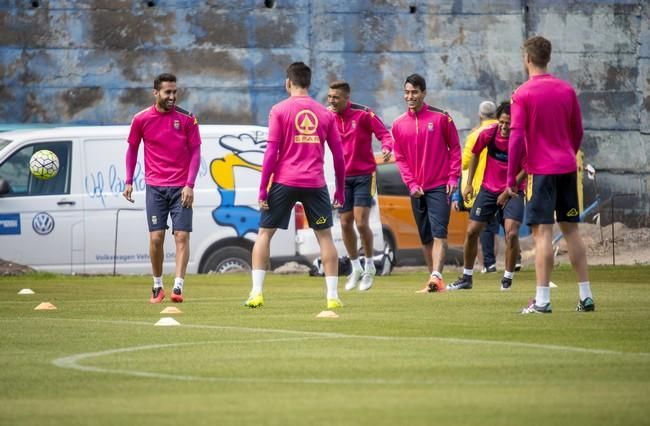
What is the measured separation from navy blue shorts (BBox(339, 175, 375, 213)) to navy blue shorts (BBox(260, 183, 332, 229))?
12.8ft

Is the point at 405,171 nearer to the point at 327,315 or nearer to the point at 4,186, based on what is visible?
the point at 327,315

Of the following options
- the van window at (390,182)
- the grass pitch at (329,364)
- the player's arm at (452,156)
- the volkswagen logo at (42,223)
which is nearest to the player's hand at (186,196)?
the grass pitch at (329,364)

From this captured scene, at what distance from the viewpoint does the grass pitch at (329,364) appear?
7.26m

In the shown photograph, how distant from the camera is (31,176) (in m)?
21.5

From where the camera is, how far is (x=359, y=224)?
17797mm

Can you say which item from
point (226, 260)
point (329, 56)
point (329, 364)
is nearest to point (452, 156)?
point (226, 260)

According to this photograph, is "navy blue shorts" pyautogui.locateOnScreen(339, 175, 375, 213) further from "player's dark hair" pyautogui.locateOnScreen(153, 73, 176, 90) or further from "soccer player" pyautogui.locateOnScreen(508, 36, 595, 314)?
"soccer player" pyautogui.locateOnScreen(508, 36, 595, 314)

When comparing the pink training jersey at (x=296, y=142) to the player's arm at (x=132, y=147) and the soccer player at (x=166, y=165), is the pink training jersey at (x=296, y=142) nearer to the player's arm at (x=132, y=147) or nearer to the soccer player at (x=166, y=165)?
→ the soccer player at (x=166, y=165)

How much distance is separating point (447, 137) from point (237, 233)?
5.41 metres

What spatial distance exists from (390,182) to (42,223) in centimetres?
587

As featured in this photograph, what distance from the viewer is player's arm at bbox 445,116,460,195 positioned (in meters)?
17.2

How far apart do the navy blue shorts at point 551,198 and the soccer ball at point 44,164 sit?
32.9ft

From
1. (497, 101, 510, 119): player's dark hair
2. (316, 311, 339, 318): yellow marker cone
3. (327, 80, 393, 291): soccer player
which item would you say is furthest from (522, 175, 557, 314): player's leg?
(327, 80, 393, 291): soccer player

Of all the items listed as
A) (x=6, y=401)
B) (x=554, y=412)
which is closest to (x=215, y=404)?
(x=6, y=401)
